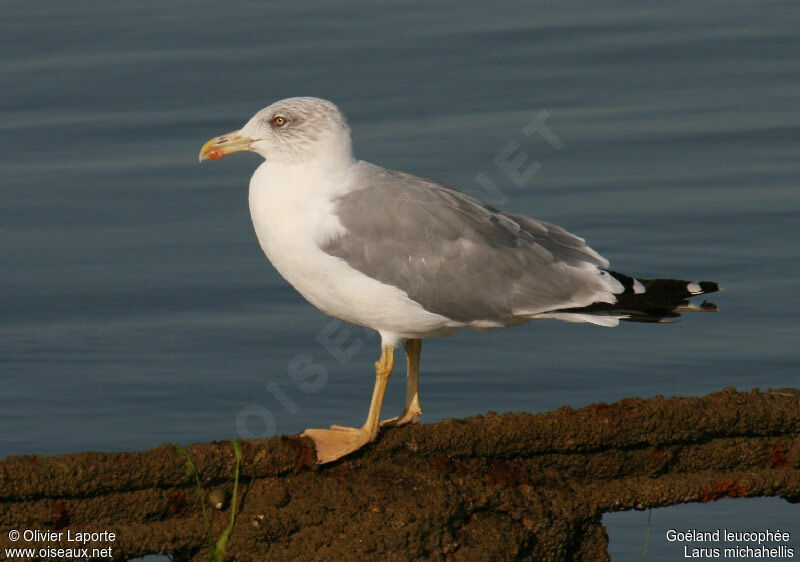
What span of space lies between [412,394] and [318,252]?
1029mm

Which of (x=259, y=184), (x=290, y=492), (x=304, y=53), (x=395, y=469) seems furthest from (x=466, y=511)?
(x=304, y=53)

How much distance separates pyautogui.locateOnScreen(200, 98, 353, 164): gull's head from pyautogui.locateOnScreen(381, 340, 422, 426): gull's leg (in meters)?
1.03

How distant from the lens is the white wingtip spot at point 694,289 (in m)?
6.11

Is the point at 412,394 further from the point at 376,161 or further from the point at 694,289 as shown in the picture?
the point at 376,161

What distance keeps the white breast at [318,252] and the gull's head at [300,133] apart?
0.07m

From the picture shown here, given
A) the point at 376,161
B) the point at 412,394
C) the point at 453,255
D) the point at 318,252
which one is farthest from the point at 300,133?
the point at 376,161

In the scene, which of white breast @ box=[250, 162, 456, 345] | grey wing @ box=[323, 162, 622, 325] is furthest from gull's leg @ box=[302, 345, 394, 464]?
grey wing @ box=[323, 162, 622, 325]

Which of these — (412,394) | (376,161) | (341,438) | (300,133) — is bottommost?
(341,438)

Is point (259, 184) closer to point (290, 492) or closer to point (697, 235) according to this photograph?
point (290, 492)

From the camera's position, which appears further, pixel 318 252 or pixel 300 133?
pixel 300 133

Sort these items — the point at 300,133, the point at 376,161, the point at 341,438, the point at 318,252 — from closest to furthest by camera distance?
the point at 341,438 < the point at 318,252 < the point at 300,133 < the point at 376,161

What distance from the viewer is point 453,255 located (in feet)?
20.1

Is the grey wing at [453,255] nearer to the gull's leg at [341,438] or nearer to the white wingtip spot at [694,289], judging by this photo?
the white wingtip spot at [694,289]

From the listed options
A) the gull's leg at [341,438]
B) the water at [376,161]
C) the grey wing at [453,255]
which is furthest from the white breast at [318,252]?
the water at [376,161]
